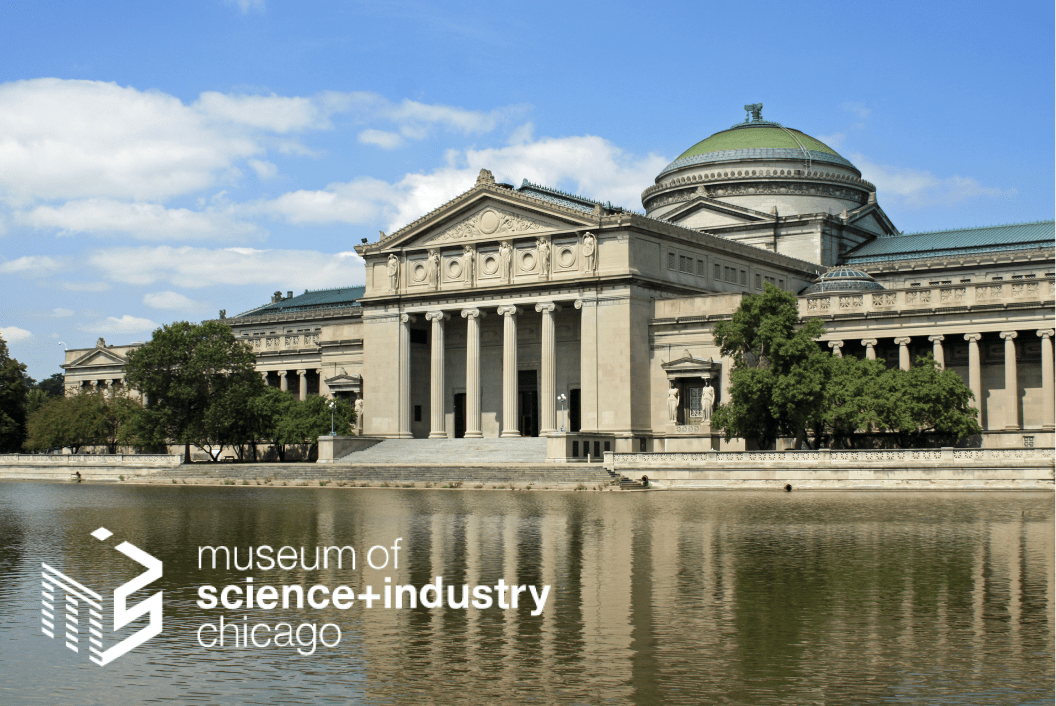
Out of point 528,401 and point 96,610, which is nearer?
point 96,610

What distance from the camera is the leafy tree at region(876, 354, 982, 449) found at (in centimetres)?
6912

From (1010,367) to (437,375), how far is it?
4329 cm

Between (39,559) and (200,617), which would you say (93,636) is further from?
(39,559)

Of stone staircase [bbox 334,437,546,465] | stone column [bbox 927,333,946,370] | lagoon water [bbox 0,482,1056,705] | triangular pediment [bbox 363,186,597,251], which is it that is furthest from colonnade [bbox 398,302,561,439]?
lagoon water [bbox 0,482,1056,705]

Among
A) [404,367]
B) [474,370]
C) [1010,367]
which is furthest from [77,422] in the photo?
[1010,367]

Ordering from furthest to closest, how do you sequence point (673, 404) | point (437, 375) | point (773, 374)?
point (437, 375) < point (673, 404) < point (773, 374)

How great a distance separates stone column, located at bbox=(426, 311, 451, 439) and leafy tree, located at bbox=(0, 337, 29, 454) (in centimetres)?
4140

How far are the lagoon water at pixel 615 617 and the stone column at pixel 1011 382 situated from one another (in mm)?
38744

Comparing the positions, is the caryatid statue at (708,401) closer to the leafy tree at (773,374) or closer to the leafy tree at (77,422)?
the leafy tree at (773,374)

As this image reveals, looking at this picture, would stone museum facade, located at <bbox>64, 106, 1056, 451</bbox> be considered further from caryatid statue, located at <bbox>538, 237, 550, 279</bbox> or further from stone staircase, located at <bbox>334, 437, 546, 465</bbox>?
stone staircase, located at <bbox>334, 437, 546, 465</bbox>

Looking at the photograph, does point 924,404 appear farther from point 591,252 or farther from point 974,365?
point 591,252

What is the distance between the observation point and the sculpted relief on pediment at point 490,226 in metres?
93.3

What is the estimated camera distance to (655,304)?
9075 centimetres

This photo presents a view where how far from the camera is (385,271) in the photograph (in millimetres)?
101438
